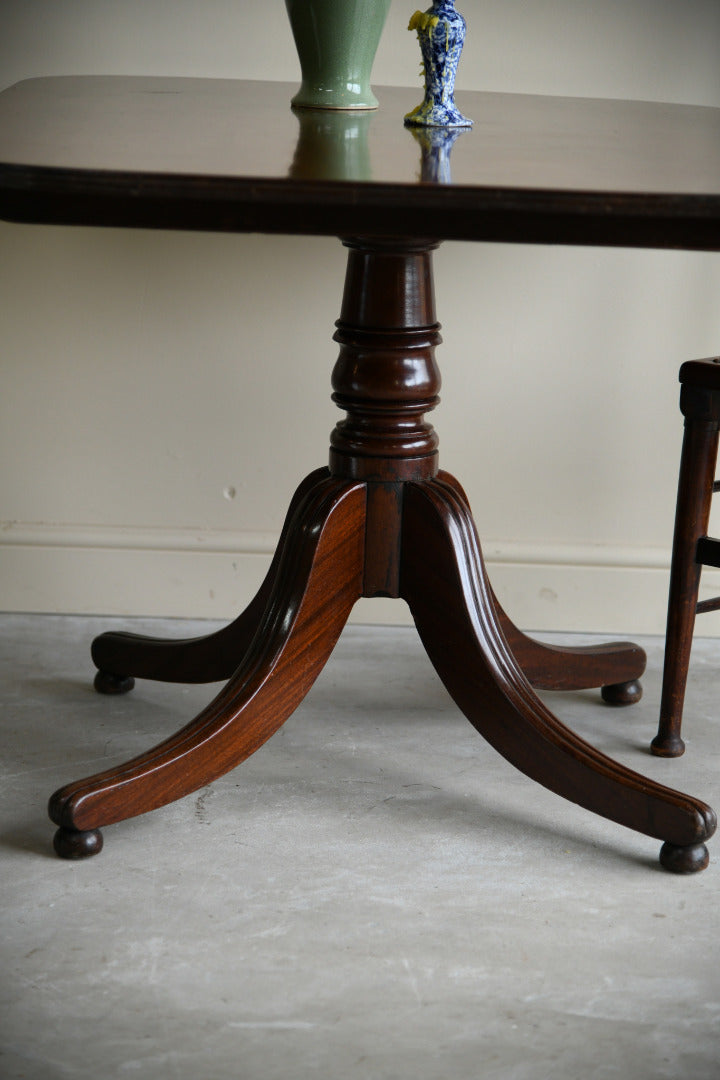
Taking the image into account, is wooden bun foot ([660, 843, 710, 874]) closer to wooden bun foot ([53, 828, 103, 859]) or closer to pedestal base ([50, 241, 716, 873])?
pedestal base ([50, 241, 716, 873])

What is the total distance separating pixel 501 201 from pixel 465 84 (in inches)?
40.1

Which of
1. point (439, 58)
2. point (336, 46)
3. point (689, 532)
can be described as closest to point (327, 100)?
point (336, 46)

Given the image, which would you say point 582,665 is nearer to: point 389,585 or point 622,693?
point 622,693

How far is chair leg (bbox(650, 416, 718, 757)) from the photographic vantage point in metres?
1.46

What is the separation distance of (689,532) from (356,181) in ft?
2.56

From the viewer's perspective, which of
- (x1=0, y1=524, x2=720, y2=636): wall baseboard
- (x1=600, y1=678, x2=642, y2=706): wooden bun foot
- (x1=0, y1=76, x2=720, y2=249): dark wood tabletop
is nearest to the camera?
(x1=0, y1=76, x2=720, y2=249): dark wood tabletop

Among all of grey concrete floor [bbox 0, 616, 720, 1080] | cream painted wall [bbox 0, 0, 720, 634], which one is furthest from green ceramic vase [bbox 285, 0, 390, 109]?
grey concrete floor [bbox 0, 616, 720, 1080]

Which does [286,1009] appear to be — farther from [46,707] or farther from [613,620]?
[613,620]

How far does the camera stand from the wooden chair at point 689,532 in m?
1.44

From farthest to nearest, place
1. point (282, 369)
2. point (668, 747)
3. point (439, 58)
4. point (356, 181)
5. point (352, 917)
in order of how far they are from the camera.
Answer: point (282, 369), point (668, 747), point (439, 58), point (352, 917), point (356, 181)

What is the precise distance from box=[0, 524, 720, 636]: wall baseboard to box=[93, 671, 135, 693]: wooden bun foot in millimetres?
298

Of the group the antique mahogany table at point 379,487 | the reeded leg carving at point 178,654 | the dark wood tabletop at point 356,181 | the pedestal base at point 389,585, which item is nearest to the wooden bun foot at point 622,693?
the antique mahogany table at point 379,487

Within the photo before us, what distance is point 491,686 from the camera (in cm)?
132

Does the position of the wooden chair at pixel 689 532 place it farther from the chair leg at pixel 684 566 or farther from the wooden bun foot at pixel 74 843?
the wooden bun foot at pixel 74 843
